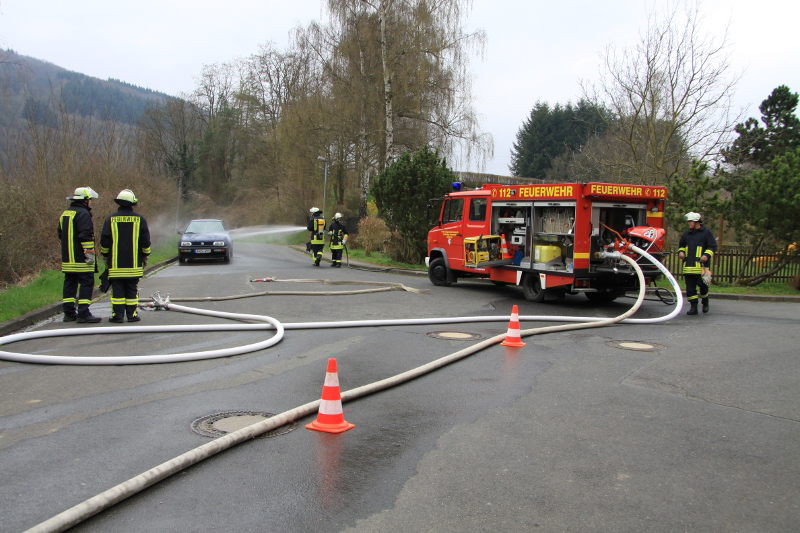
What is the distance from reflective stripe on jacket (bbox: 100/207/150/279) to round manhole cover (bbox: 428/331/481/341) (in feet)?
14.2

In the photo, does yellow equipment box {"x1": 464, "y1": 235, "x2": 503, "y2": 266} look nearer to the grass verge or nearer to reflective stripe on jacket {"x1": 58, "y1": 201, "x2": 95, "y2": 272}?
reflective stripe on jacket {"x1": 58, "y1": 201, "x2": 95, "y2": 272}

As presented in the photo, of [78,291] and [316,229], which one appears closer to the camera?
[78,291]

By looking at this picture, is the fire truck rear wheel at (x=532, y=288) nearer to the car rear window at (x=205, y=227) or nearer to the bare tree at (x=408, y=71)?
the car rear window at (x=205, y=227)

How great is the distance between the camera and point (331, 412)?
4.60m

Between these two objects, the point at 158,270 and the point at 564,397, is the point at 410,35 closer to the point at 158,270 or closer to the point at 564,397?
the point at 158,270

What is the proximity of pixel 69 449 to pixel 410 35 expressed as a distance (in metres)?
27.1

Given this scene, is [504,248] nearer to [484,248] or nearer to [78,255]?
[484,248]

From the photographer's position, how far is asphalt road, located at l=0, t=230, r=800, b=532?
10.9ft

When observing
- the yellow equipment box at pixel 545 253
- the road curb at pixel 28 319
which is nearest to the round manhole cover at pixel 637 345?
Result: the yellow equipment box at pixel 545 253

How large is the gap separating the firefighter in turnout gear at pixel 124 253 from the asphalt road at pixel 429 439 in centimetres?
106

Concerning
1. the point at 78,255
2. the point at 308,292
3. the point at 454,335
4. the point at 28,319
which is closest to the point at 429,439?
the point at 454,335

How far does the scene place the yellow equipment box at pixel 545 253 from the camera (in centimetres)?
1199

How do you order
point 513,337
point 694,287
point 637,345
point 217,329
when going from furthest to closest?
point 694,287 < point 217,329 < point 637,345 < point 513,337

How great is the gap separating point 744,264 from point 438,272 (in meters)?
8.21
